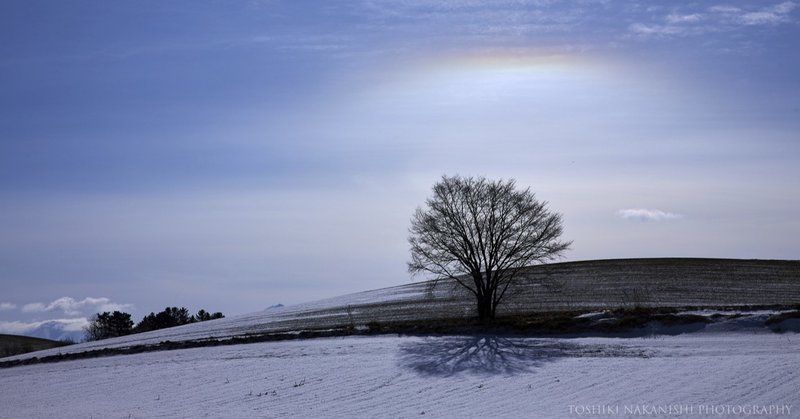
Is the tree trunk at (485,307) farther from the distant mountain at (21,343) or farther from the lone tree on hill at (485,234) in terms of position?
the distant mountain at (21,343)

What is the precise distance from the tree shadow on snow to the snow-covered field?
9 centimetres

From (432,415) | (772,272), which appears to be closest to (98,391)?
(432,415)

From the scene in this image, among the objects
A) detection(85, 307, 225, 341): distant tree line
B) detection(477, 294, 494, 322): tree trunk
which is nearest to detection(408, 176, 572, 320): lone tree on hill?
detection(477, 294, 494, 322): tree trunk

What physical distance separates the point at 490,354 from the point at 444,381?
555 centimetres

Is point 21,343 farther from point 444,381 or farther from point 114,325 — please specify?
point 444,381

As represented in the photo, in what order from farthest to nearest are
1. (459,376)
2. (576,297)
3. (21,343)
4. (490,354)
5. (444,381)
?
1. (21,343)
2. (576,297)
3. (490,354)
4. (459,376)
5. (444,381)

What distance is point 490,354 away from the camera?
3397 cm

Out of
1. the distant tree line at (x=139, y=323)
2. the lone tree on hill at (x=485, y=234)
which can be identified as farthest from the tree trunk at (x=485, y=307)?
the distant tree line at (x=139, y=323)

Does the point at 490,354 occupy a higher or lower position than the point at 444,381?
higher

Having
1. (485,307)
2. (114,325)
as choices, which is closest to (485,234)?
(485,307)

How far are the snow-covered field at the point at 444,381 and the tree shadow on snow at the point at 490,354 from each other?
0.09 meters

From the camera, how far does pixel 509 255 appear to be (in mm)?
43969

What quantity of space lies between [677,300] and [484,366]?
23.1 metres

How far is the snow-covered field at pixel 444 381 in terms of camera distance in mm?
23203
